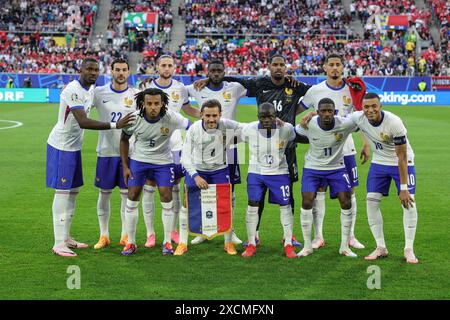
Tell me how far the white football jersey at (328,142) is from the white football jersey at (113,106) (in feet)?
7.32

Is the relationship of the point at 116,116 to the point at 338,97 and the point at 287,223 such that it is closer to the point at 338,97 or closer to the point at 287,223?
the point at 287,223

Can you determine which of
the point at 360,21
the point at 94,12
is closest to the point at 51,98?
the point at 94,12

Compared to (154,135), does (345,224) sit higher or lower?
lower

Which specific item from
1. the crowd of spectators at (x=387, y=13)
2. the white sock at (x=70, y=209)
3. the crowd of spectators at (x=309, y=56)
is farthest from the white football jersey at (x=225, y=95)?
the crowd of spectators at (x=387, y=13)

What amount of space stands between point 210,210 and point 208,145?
81 centimetres

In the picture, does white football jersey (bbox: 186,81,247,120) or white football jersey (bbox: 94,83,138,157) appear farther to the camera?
white football jersey (bbox: 186,81,247,120)

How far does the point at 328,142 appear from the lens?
26.5ft

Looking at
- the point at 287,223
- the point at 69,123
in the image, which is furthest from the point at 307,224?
the point at 69,123

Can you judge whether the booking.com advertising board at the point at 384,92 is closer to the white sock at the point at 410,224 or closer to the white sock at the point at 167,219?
the white sock at the point at 167,219

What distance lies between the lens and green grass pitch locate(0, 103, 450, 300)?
21.4 feet

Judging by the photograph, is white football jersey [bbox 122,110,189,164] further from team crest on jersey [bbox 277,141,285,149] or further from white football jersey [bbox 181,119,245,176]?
team crest on jersey [bbox 277,141,285,149]

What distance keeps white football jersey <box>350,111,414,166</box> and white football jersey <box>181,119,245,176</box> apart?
1.51 metres

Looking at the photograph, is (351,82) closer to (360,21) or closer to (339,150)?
(339,150)

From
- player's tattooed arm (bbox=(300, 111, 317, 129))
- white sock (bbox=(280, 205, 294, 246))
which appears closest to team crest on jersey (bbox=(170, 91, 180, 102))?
player's tattooed arm (bbox=(300, 111, 317, 129))
